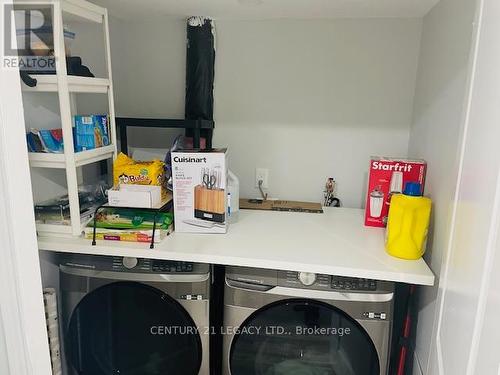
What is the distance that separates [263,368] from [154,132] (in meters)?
1.26

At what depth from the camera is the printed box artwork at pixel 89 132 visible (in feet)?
4.41

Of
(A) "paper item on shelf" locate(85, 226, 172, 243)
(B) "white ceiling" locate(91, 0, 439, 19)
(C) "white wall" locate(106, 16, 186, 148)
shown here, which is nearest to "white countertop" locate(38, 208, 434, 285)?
(A) "paper item on shelf" locate(85, 226, 172, 243)

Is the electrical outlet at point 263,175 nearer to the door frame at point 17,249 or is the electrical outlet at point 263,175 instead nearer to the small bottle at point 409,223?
the small bottle at point 409,223

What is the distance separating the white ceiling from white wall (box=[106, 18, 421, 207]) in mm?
93

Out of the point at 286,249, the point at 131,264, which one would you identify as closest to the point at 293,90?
the point at 286,249

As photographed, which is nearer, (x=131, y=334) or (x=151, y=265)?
→ (x=151, y=265)

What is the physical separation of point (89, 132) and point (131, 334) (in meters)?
0.82

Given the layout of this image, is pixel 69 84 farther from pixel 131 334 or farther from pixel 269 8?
pixel 131 334

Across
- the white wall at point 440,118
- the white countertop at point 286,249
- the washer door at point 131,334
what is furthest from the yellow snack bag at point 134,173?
the white wall at point 440,118

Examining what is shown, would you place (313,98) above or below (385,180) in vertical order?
above

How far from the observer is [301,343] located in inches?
56.6

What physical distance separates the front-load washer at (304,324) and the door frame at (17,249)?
2.10 feet

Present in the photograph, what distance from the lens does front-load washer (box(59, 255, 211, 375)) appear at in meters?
1.39

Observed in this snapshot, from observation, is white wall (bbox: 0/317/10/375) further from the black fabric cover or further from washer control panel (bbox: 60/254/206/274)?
the black fabric cover
